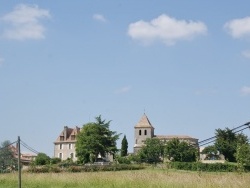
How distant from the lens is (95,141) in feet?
241

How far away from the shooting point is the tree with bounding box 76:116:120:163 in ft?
242

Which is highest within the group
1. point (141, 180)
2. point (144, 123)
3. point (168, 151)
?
point (144, 123)

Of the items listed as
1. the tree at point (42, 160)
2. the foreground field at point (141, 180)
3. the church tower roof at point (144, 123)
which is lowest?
the tree at point (42, 160)

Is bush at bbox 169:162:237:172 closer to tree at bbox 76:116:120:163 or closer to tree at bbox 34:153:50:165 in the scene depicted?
tree at bbox 76:116:120:163

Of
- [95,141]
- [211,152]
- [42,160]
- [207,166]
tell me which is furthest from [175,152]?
[207,166]

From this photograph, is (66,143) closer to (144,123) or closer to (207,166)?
(144,123)

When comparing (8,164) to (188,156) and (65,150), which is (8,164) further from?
(65,150)

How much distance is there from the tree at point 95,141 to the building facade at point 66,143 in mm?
51974

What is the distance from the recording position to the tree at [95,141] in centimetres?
7362

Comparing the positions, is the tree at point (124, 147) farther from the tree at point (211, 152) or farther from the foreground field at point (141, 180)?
the foreground field at point (141, 180)

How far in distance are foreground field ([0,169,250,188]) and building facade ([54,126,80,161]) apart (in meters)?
103

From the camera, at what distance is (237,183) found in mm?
14008

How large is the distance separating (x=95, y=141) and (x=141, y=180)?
5528 centimetres

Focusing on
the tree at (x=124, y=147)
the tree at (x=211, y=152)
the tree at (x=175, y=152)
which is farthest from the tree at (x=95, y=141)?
the tree at (x=124, y=147)
